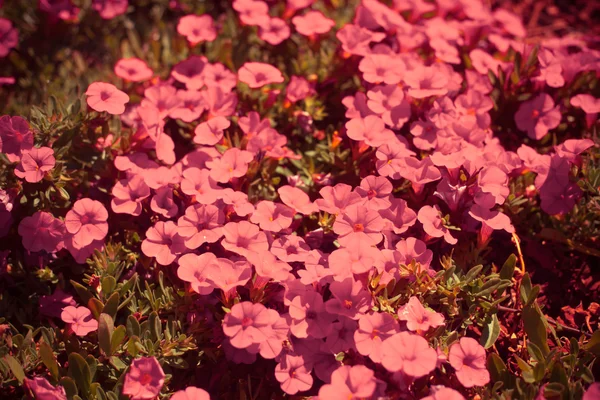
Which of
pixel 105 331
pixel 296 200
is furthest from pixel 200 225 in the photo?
pixel 105 331

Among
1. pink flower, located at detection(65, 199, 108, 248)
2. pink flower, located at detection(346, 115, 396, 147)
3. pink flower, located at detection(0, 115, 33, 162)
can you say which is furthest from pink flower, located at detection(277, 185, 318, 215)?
pink flower, located at detection(0, 115, 33, 162)

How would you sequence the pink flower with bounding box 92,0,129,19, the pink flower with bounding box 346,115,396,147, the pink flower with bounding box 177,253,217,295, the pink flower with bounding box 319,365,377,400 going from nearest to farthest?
the pink flower with bounding box 319,365,377,400
the pink flower with bounding box 177,253,217,295
the pink flower with bounding box 346,115,396,147
the pink flower with bounding box 92,0,129,19

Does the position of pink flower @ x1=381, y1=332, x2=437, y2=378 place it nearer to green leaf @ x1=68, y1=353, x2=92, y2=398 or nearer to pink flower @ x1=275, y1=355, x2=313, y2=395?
pink flower @ x1=275, y1=355, x2=313, y2=395

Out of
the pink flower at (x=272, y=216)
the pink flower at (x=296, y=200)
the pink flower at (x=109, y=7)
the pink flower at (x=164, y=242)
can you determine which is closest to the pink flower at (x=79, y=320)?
the pink flower at (x=164, y=242)

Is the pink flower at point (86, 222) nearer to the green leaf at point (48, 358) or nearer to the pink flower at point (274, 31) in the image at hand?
the green leaf at point (48, 358)

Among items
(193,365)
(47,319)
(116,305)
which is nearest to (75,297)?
(47,319)

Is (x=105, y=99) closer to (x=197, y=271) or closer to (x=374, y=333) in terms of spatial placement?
(x=197, y=271)
